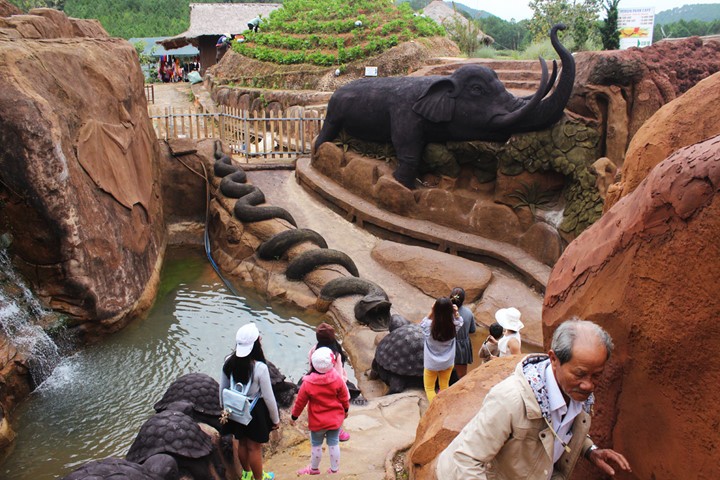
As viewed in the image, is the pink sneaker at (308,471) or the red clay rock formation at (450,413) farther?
the pink sneaker at (308,471)

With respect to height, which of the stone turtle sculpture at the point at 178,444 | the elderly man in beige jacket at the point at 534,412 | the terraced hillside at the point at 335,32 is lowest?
the stone turtle sculpture at the point at 178,444

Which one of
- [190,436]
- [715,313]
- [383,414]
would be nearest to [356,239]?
[383,414]

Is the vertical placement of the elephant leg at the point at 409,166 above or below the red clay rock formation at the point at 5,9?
below

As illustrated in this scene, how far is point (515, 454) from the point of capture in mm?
1804

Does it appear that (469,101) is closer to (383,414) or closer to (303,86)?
(383,414)

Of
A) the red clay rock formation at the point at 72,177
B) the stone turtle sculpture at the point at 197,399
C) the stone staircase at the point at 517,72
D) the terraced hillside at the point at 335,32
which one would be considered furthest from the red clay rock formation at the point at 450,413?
the terraced hillside at the point at 335,32

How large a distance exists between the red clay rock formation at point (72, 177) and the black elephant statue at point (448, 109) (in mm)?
3826

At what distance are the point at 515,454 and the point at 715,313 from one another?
2.67ft

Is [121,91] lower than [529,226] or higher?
higher

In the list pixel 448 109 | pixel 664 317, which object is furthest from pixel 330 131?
pixel 664 317

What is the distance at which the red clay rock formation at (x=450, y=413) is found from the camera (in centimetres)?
278

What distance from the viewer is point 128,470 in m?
2.83

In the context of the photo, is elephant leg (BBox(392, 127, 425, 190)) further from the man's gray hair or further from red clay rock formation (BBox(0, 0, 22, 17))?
the man's gray hair

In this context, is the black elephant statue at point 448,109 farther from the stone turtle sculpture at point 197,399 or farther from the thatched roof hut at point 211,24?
the thatched roof hut at point 211,24
